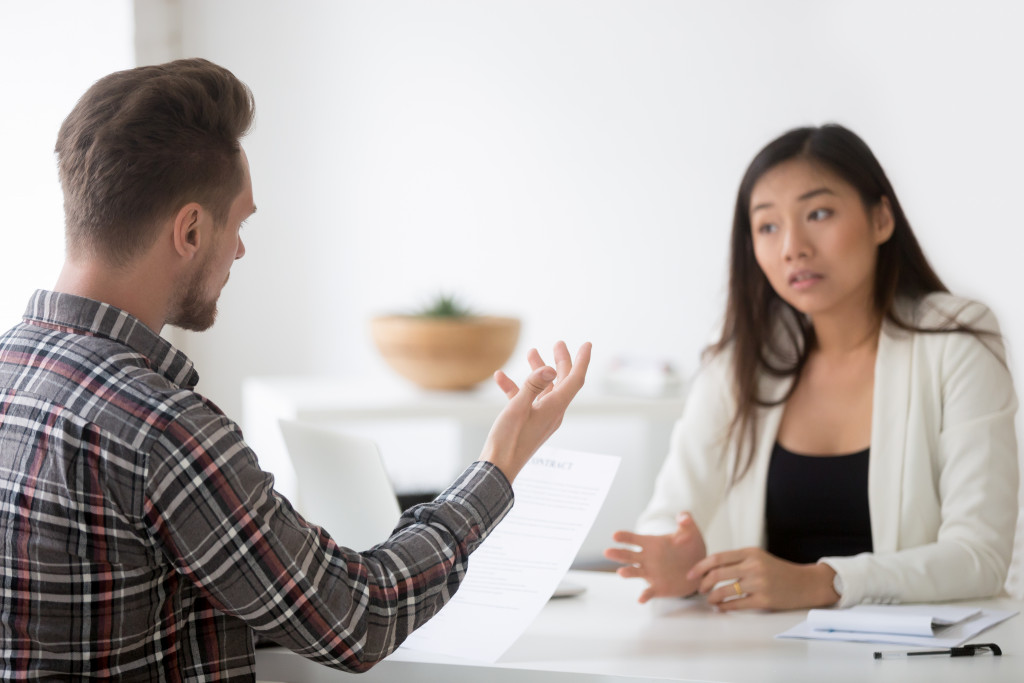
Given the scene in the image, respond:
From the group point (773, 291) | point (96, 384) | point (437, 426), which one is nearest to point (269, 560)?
point (96, 384)

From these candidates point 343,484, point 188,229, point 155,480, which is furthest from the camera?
point 343,484

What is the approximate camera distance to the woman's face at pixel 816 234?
1878 mm

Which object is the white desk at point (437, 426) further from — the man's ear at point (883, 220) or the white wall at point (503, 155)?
the man's ear at point (883, 220)

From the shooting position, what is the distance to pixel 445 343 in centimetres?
284

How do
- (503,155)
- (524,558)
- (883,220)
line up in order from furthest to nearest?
(503,155) → (883,220) → (524,558)

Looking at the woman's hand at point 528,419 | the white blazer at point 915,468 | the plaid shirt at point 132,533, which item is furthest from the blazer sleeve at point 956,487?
the plaid shirt at point 132,533

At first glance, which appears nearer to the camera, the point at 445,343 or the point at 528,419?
the point at 528,419

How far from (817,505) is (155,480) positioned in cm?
132

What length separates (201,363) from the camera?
12.7 ft

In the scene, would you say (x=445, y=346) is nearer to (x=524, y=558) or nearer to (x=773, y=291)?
(x=773, y=291)

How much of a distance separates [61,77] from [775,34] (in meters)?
2.60

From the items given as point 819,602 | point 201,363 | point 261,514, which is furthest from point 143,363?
point 201,363

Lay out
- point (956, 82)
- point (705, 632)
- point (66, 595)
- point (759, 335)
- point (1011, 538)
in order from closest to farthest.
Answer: point (66, 595) → point (705, 632) → point (1011, 538) → point (759, 335) → point (956, 82)

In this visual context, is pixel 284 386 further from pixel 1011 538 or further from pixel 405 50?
pixel 1011 538
